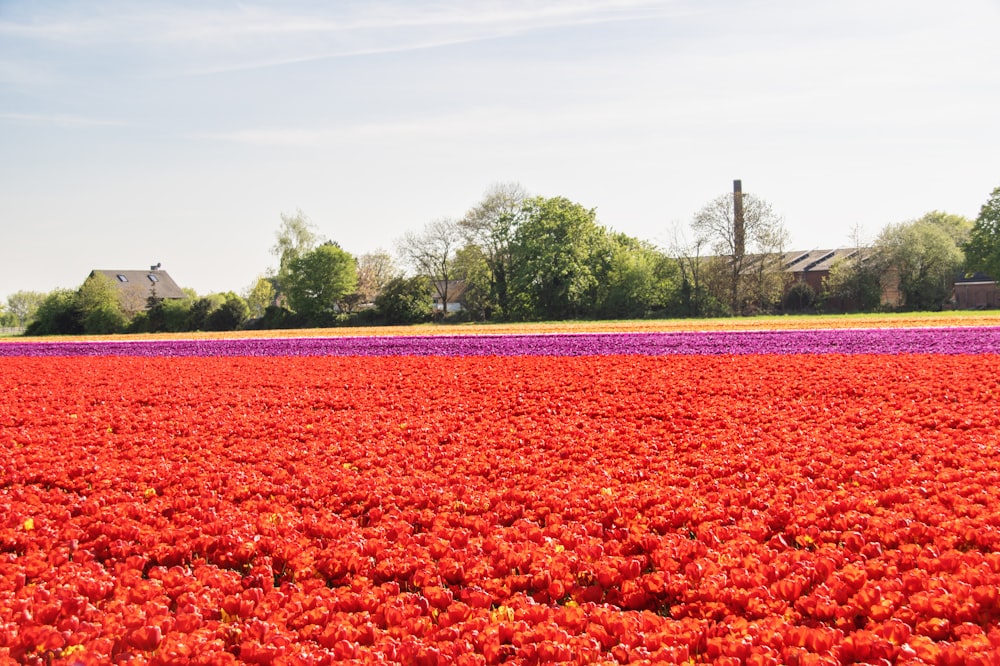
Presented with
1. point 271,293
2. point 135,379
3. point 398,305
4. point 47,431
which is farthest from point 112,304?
point 47,431

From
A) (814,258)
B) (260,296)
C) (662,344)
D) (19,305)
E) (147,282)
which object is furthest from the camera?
(19,305)

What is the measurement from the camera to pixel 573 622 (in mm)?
3850

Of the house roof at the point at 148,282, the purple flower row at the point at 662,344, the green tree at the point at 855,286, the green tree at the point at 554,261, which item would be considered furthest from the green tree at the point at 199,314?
the green tree at the point at 855,286

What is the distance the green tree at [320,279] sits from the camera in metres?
69.5

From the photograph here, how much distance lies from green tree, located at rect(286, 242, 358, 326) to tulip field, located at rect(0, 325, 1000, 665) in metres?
57.6

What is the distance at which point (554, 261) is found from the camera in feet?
203

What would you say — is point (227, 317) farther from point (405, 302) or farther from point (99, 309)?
point (405, 302)

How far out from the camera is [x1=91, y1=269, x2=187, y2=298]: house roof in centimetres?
9325

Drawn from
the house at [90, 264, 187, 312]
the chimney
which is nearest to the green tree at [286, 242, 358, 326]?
the house at [90, 264, 187, 312]

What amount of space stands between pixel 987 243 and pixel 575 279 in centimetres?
3148

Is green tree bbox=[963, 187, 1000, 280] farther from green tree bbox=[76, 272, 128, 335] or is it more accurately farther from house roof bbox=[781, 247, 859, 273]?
green tree bbox=[76, 272, 128, 335]

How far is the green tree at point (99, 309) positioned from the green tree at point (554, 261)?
106 ft

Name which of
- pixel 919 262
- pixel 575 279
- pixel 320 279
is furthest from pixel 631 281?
pixel 320 279

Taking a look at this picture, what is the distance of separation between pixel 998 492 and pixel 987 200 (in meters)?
69.7
